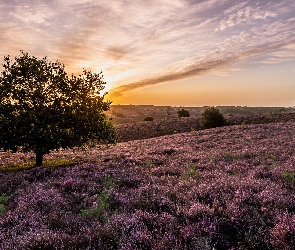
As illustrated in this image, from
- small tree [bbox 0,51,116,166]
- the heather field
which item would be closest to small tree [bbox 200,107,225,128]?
small tree [bbox 0,51,116,166]

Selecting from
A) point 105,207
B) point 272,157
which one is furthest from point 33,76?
point 272,157

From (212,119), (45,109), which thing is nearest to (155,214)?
(45,109)

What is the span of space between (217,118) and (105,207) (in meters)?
46.3

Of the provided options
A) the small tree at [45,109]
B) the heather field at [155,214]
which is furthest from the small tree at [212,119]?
the heather field at [155,214]

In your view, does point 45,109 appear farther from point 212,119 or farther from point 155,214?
point 212,119

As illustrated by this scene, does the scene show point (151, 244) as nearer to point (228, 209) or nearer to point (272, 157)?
point (228, 209)

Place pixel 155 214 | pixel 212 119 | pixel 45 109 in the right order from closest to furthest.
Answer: pixel 155 214, pixel 45 109, pixel 212 119

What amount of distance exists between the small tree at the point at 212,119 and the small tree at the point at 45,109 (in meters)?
36.1

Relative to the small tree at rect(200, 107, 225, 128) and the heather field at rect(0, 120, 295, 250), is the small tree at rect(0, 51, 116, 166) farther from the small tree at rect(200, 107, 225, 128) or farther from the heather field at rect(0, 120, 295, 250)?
the small tree at rect(200, 107, 225, 128)

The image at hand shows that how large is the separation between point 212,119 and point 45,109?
1552 inches

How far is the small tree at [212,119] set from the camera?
168 ft

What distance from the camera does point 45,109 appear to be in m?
16.7

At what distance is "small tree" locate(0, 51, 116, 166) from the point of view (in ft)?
52.1

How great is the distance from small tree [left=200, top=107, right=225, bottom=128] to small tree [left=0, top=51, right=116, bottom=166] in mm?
36086
